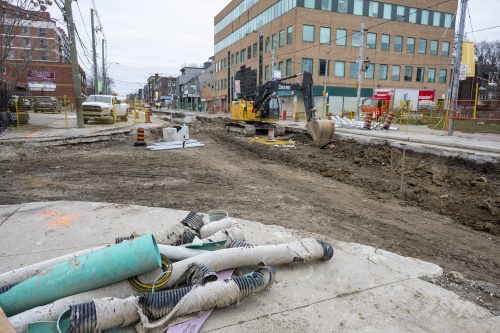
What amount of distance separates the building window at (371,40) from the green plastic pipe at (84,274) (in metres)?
56.3

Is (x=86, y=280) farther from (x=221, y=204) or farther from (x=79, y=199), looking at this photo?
(x=79, y=199)

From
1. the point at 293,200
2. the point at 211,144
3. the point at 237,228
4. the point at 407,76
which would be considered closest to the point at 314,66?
the point at 407,76

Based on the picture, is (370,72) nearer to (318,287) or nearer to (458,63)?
(458,63)

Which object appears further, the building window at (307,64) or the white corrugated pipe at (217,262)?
the building window at (307,64)

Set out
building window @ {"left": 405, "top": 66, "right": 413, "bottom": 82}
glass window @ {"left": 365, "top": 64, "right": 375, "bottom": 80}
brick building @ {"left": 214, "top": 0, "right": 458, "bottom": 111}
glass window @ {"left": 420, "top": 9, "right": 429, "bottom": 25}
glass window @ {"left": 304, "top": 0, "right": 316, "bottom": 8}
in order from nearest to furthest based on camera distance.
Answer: glass window @ {"left": 304, "top": 0, "right": 316, "bottom": 8}
brick building @ {"left": 214, "top": 0, "right": 458, "bottom": 111}
glass window @ {"left": 365, "top": 64, "right": 375, "bottom": 80}
glass window @ {"left": 420, "top": 9, "right": 429, "bottom": 25}
building window @ {"left": 405, "top": 66, "right": 413, "bottom": 82}

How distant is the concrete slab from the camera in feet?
10.3

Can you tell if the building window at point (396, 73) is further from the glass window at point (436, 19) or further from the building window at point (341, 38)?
the building window at point (341, 38)

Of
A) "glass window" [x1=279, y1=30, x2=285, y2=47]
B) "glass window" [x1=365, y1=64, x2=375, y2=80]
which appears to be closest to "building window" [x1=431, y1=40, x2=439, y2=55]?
"glass window" [x1=365, y1=64, x2=375, y2=80]

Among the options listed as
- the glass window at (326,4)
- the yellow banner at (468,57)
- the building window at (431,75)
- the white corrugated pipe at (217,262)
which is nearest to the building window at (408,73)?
the building window at (431,75)

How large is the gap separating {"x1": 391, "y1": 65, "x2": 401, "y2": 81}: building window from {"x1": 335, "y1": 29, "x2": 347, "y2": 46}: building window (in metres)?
9.65

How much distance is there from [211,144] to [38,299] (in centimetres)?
1520

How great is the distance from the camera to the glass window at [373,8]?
51.9 metres

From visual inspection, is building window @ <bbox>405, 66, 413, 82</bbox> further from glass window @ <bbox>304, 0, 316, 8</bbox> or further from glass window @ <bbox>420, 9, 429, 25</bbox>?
glass window @ <bbox>304, 0, 316, 8</bbox>

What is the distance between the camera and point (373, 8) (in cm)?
5228
